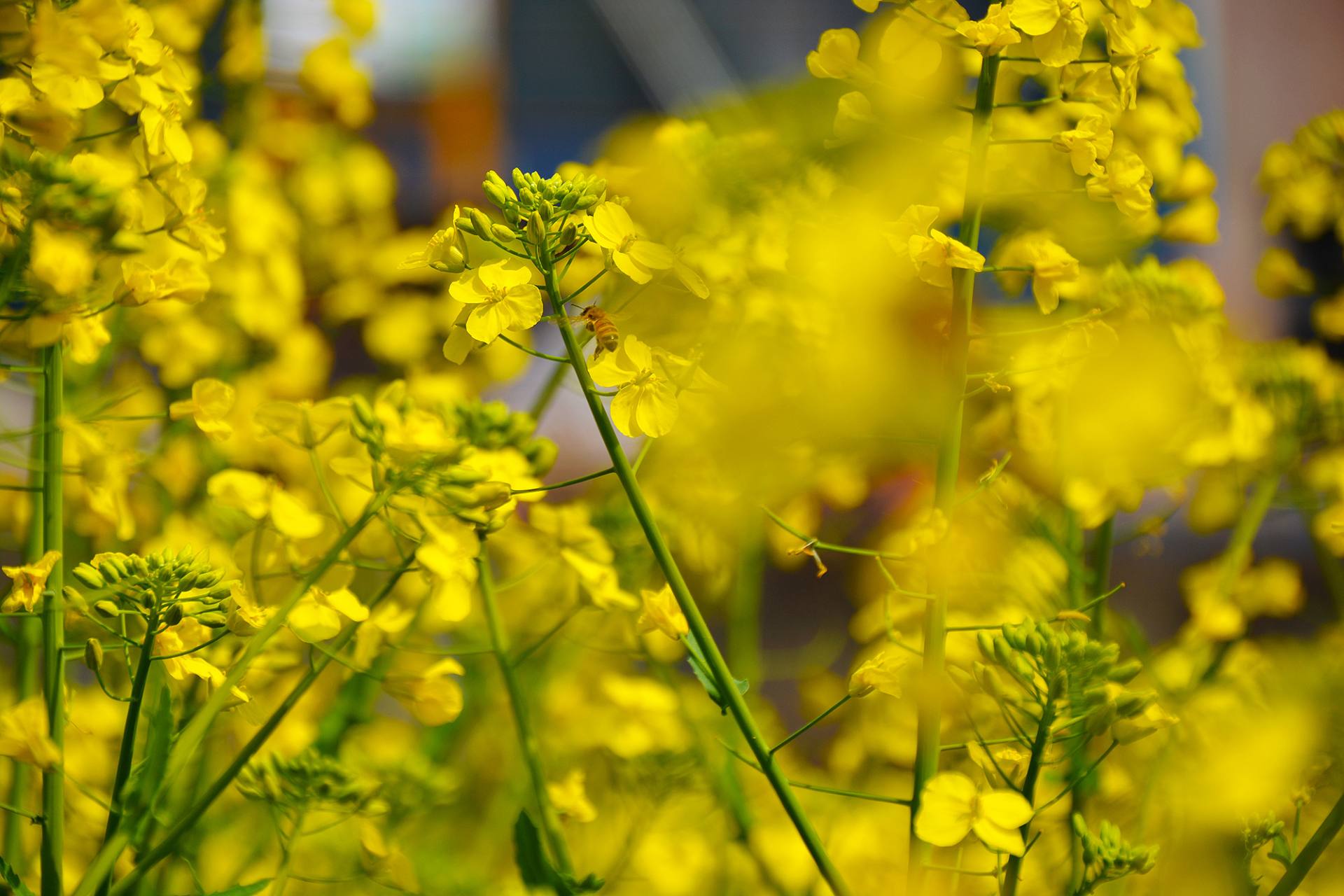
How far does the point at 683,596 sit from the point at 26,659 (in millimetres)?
305

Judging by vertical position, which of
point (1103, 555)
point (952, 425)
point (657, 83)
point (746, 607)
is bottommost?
point (746, 607)

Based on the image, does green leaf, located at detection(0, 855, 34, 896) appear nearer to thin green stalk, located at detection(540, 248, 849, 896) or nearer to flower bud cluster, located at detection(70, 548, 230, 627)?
flower bud cluster, located at detection(70, 548, 230, 627)

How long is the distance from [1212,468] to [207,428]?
556 millimetres

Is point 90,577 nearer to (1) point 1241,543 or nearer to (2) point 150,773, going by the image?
(2) point 150,773

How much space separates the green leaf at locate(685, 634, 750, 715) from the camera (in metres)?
0.38

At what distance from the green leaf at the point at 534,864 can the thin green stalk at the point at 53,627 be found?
0.53 feet

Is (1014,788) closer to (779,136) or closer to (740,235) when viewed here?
(740,235)

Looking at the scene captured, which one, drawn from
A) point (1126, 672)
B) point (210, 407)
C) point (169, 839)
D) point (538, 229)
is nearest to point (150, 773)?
point (169, 839)

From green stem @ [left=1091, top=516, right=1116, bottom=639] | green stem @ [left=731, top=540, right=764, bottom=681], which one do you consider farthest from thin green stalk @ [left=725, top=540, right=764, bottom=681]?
green stem @ [left=1091, top=516, right=1116, bottom=639]

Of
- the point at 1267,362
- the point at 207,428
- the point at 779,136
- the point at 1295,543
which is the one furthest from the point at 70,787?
the point at 1295,543

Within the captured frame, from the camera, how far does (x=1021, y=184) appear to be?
58 cm

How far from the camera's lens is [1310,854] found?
0.39 meters

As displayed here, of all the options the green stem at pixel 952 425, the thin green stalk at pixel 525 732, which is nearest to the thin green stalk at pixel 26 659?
the thin green stalk at pixel 525 732

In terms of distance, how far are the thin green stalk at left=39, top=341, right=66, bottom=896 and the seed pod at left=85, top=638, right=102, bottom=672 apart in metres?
0.02
